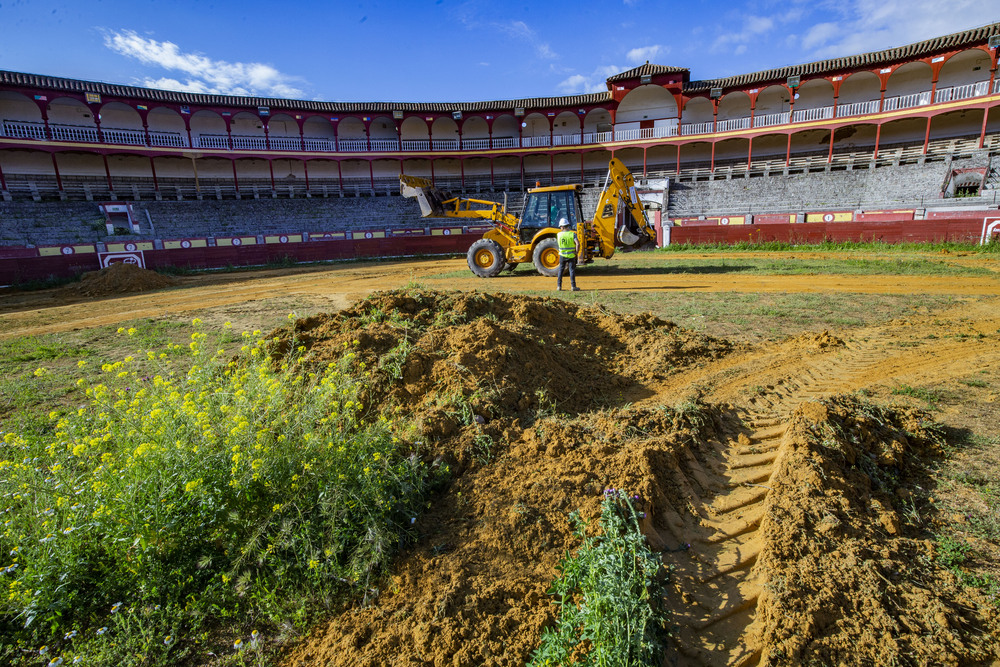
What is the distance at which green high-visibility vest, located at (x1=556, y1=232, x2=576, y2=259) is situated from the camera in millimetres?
11898

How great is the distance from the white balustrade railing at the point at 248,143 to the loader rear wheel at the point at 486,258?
25.8 metres

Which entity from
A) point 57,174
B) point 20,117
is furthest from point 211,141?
point 20,117

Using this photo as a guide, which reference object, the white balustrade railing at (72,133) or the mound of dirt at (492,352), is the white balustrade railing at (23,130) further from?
the mound of dirt at (492,352)

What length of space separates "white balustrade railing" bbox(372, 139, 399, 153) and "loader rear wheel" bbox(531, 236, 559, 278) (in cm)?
2661

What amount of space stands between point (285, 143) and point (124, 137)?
31.4 ft

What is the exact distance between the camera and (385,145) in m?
37.7

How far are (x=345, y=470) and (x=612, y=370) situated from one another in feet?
12.7

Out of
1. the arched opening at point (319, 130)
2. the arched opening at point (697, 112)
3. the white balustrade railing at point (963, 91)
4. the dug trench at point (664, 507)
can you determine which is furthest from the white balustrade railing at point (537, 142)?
the dug trench at point (664, 507)

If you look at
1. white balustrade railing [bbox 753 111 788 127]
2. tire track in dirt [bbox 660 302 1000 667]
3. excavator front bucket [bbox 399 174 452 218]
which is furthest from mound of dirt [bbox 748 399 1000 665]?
white balustrade railing [bbox 753 111 788 127]

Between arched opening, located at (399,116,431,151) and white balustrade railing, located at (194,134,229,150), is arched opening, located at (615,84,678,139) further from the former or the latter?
white balustrade railing, located at (194,134,229,150)

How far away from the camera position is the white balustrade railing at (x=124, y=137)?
29.9 metres

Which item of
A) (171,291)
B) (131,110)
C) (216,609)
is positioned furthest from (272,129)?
(216,609)

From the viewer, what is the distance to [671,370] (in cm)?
634

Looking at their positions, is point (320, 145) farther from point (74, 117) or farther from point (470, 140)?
point (74, 117)
